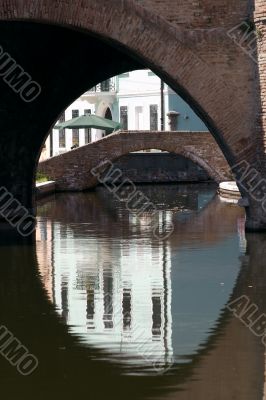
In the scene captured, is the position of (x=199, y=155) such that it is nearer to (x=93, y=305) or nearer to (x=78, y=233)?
(x=78, y=233)

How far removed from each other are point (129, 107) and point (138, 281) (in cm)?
3761

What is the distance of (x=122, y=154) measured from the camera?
A: 34.2m

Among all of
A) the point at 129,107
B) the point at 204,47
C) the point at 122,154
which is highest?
the point at 204,47

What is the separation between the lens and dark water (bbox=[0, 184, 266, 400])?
322 inches

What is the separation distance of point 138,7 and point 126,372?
27.6 feet

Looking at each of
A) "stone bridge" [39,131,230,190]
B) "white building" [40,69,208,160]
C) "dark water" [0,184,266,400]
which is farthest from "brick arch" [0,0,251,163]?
"white building" [40,69,208,160]

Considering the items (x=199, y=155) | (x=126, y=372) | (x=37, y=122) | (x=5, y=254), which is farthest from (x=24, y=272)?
(x=199, y=155)

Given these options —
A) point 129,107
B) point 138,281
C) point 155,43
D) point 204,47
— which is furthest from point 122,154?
point 138,281

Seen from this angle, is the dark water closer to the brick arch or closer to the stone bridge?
the brick arch

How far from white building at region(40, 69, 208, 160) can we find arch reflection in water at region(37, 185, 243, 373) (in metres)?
24.3

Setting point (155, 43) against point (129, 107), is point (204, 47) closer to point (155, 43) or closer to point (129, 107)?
point (155, 43)

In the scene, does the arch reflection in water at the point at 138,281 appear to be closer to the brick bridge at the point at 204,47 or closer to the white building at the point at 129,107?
the brick bridge at the point at 204,47

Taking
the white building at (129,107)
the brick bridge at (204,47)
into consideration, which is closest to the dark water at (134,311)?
the brick bridge at (204,47)

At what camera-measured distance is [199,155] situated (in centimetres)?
3509
